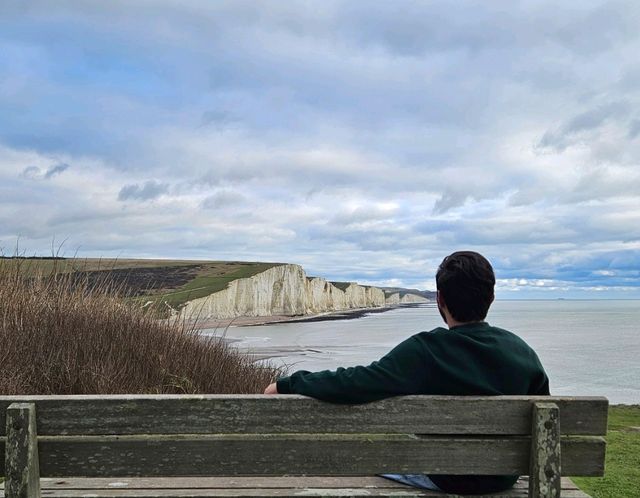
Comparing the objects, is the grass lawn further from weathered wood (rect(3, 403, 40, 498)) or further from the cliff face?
the cliff face

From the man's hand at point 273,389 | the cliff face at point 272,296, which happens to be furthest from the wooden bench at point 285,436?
the cliff face at point 272,296

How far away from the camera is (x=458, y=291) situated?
104 inches

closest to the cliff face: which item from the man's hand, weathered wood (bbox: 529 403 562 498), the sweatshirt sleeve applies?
the man's hand

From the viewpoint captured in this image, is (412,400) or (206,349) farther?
(206,349)

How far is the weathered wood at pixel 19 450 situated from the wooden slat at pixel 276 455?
75mm

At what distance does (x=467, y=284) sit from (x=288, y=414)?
90 cm

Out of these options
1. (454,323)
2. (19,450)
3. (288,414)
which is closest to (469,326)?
(454,323)

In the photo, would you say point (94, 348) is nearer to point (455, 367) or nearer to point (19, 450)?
point (19, 450)

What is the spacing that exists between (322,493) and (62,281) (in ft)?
24.7

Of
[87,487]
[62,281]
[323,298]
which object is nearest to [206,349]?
[62,281]

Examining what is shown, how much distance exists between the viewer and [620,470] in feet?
23.7

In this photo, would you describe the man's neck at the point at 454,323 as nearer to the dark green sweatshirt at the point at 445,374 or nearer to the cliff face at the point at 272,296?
the dark green sweatshirt at the point at 445,374

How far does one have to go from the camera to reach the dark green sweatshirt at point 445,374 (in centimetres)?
239

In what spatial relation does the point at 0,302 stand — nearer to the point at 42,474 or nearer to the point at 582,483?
the point at 42,474
